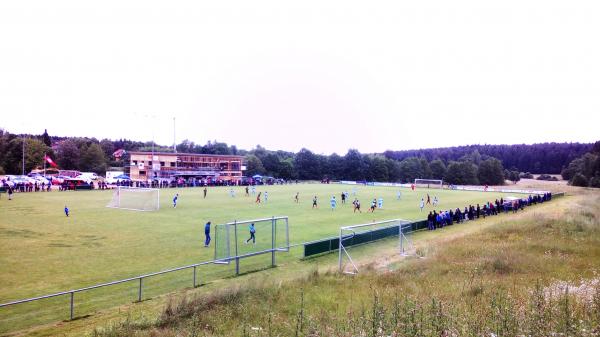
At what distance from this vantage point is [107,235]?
2825 cm

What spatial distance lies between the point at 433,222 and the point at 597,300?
2536 cm

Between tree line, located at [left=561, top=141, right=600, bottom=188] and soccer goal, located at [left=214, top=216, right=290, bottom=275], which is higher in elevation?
tree line, located at [left=561, top=141, right=600, bottom=188]

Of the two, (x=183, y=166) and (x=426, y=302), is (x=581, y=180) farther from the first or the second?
(x=426, y=302)

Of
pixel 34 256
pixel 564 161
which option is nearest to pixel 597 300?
pixel 34 256

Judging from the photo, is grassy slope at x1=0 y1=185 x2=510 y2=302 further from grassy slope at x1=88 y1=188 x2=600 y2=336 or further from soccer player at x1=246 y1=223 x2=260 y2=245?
grassy slope at x1=88 y1=188 x2=600 y2=336

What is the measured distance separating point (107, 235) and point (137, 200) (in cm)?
1932

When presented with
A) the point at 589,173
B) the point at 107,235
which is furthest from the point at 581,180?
the point at 107,235

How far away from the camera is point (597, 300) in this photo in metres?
9.91

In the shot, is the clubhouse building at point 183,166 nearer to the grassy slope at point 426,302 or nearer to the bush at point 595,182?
the grassy slope at point 426,302

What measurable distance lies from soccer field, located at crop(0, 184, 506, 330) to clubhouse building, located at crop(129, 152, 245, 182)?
58596 mm

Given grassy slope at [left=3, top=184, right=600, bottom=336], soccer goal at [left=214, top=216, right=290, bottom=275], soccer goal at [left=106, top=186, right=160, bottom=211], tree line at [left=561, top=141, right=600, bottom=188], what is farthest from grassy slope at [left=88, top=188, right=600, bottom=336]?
tree line at [left=561, top=141, right=600, bottom=188]

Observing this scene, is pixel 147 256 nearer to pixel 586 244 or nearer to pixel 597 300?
pixel 597 300

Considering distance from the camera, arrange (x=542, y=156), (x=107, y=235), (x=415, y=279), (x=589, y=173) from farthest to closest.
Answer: (x=542, y=156) → (x=589, y=173) → (x=107, y=235) → (x=415, y=279)

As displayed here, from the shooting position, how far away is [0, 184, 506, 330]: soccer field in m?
18.6
